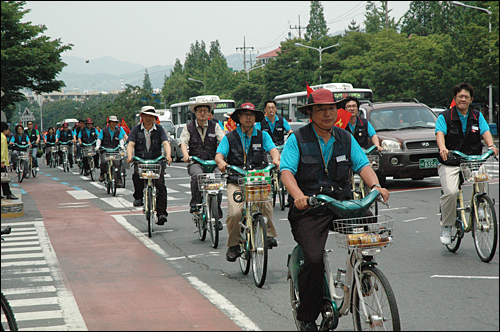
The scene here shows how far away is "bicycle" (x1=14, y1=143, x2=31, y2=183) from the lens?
2252 centimetres

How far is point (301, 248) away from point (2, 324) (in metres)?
1.97

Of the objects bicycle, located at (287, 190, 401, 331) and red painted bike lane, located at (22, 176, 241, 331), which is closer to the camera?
bicycle, located at (287, 190, 401, 331)

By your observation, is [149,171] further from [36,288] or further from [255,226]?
[255,226]

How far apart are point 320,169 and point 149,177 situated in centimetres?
565

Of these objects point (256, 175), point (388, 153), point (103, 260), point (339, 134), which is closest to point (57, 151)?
point (388, 153)

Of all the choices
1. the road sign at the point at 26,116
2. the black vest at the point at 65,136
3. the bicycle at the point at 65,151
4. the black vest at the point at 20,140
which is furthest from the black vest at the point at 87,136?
the road sign at the point at 26,116

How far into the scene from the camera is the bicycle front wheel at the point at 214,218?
27.8ft

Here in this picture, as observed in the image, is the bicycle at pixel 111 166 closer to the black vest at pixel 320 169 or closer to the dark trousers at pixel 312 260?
the black vest at pixel 320 169

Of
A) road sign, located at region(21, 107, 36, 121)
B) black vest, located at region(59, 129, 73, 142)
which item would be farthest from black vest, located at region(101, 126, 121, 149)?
road sign, located at region(21, 107, 36, 121)

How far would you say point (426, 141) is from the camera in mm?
14320

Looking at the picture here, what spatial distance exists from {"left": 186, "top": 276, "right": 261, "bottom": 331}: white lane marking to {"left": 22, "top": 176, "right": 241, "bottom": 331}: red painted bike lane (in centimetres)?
6

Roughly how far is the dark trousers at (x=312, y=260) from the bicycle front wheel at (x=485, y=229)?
10.5ft

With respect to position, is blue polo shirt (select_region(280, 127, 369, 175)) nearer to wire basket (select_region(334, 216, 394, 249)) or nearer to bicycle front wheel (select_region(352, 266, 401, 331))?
wire basket (select_region(334, 216, 394, 249))

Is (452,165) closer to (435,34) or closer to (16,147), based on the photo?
(16,147)
